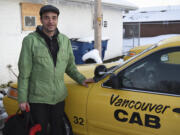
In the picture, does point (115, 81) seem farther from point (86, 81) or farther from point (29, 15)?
point (29, 15)

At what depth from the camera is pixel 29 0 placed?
748cm

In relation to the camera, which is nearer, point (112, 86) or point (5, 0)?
point (112, 86)

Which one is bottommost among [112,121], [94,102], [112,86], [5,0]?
[112,121]

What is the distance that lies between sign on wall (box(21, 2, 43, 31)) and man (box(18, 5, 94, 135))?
196 inches

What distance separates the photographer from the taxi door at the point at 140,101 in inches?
93.0

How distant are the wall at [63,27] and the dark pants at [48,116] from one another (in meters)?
4.61

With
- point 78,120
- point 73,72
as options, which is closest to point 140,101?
point 78,120

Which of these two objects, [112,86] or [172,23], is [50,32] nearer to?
[112,86]

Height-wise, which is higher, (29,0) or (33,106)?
(29,0)

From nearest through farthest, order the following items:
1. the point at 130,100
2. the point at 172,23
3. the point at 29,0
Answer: the point at 130,100
the point at 29,0
the point at 172,23

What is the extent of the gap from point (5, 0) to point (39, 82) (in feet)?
16.4

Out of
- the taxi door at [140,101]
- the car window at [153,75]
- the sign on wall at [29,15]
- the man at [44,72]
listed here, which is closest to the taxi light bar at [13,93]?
the man at [44,72]

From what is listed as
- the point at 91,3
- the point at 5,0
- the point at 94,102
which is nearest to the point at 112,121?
the point at 94,102

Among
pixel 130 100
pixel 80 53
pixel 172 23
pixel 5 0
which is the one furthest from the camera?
pixel 172 23
